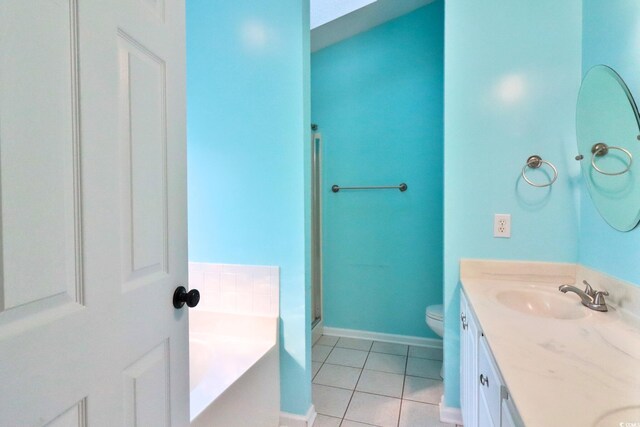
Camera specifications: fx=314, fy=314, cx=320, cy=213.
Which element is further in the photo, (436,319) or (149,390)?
(436,319)

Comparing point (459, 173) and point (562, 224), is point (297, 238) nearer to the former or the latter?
point (459, 173)

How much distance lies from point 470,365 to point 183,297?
1180mm

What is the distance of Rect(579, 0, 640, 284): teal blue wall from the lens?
1116mm

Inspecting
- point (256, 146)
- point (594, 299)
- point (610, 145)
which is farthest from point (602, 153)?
point (256, 146)

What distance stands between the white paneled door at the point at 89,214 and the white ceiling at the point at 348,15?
1.72 meters

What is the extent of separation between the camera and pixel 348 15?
2.46 meters

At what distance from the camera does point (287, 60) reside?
1718 mm

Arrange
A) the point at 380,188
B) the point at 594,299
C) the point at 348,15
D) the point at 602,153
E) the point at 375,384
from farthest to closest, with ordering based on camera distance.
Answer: the point at 380,188 < the point at 348,15 < the point at 375,384 < the point at 602,153 < the point at 594,299

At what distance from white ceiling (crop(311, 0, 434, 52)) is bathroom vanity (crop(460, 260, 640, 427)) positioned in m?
2.06

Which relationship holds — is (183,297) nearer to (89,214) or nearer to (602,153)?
(89,214)

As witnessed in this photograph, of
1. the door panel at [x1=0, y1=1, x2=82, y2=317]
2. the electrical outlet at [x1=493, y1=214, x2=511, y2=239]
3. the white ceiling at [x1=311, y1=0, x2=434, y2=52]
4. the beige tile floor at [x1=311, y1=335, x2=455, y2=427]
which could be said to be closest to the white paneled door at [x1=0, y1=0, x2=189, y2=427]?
the door panel at [x1=0, y1=1, x2=82, y2=317]

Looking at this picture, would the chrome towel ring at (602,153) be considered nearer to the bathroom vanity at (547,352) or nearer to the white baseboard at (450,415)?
the bathroom vanity at (547,352)

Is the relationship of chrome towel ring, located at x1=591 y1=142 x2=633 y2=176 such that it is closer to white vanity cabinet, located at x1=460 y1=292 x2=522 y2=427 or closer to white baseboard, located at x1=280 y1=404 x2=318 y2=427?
white vanity cabinet, located at x1=460 y1=292 x2=522 y2=427

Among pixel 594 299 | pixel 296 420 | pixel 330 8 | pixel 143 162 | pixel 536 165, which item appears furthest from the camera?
pixel 330 8
